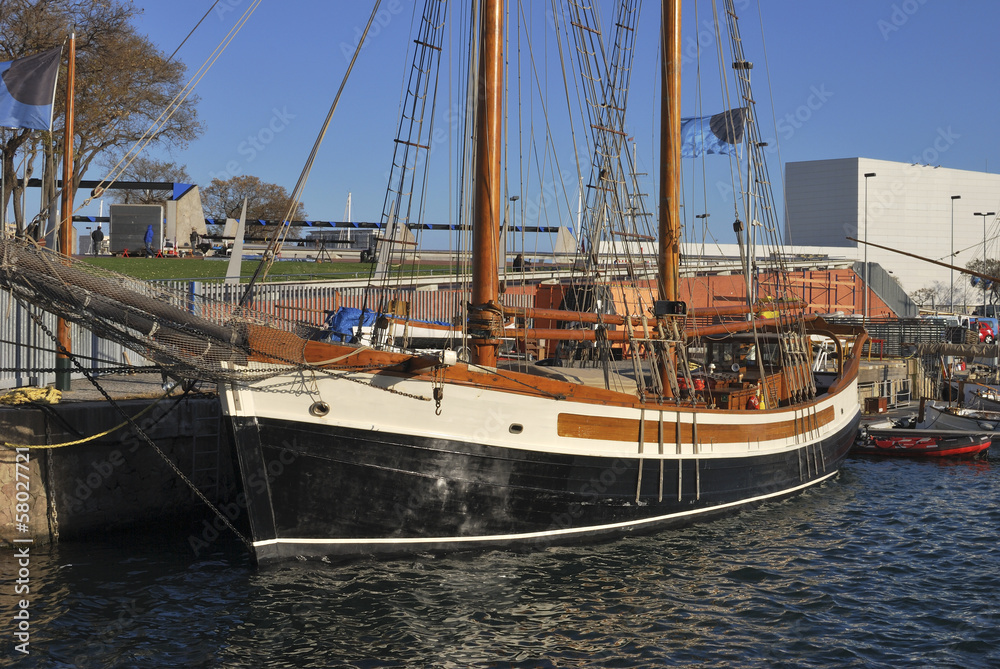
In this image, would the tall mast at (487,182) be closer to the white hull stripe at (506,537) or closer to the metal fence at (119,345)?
the metal fence at (119,345)

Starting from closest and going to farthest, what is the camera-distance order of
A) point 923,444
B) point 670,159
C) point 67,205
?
point 67,205 → point 670,159 → point 923,444

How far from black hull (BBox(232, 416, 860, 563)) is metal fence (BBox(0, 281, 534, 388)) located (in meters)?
2.13

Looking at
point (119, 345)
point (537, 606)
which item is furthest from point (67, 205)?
point (537, 606)

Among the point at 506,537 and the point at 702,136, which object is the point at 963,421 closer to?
the point at 702,136

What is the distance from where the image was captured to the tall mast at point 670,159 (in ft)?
55.1

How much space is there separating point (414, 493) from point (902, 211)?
95.5 metres

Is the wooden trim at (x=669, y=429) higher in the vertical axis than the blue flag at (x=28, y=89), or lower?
lower

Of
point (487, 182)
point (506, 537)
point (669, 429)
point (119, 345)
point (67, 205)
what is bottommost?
point (506, 537)

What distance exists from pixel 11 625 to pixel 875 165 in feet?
331

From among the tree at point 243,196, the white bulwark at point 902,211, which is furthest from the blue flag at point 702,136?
the white bulwark at point 902,211

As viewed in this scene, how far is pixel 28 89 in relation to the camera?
14.9 metres

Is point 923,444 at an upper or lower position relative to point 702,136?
lower

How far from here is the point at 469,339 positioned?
1302 centimetres

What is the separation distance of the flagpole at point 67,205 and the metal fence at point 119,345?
0.34 metres
